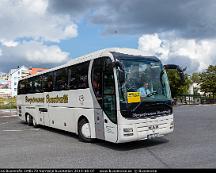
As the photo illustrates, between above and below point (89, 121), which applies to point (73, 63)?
above

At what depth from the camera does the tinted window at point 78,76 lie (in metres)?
11.8

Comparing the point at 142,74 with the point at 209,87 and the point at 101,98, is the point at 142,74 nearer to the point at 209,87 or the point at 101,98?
the point at 101,98

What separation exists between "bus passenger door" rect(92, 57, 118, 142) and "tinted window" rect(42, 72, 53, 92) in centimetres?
481

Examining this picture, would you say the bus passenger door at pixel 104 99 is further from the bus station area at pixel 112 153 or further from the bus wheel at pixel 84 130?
the bus wheel at pixel 84 130

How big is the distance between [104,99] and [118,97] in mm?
834

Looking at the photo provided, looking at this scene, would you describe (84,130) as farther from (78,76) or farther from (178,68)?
(178,68)

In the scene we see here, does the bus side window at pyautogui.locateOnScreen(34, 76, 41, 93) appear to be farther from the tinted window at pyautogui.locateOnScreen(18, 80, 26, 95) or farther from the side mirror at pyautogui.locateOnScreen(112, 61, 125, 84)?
the side mirror at pyautogui.locateOnScreen(112, 61, 125, 84)

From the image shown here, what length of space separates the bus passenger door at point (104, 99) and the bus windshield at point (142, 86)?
1.40 feet

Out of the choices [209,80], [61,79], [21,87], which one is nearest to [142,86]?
[61,79]

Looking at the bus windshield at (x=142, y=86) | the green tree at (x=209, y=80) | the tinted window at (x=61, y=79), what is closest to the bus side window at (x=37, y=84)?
the tinted window at (x=61, y=79)

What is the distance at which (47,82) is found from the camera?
16125mm

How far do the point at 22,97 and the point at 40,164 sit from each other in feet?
42.3

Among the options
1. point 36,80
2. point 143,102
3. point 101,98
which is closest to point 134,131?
point 143,102

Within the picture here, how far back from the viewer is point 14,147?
Result: 11477 mm
